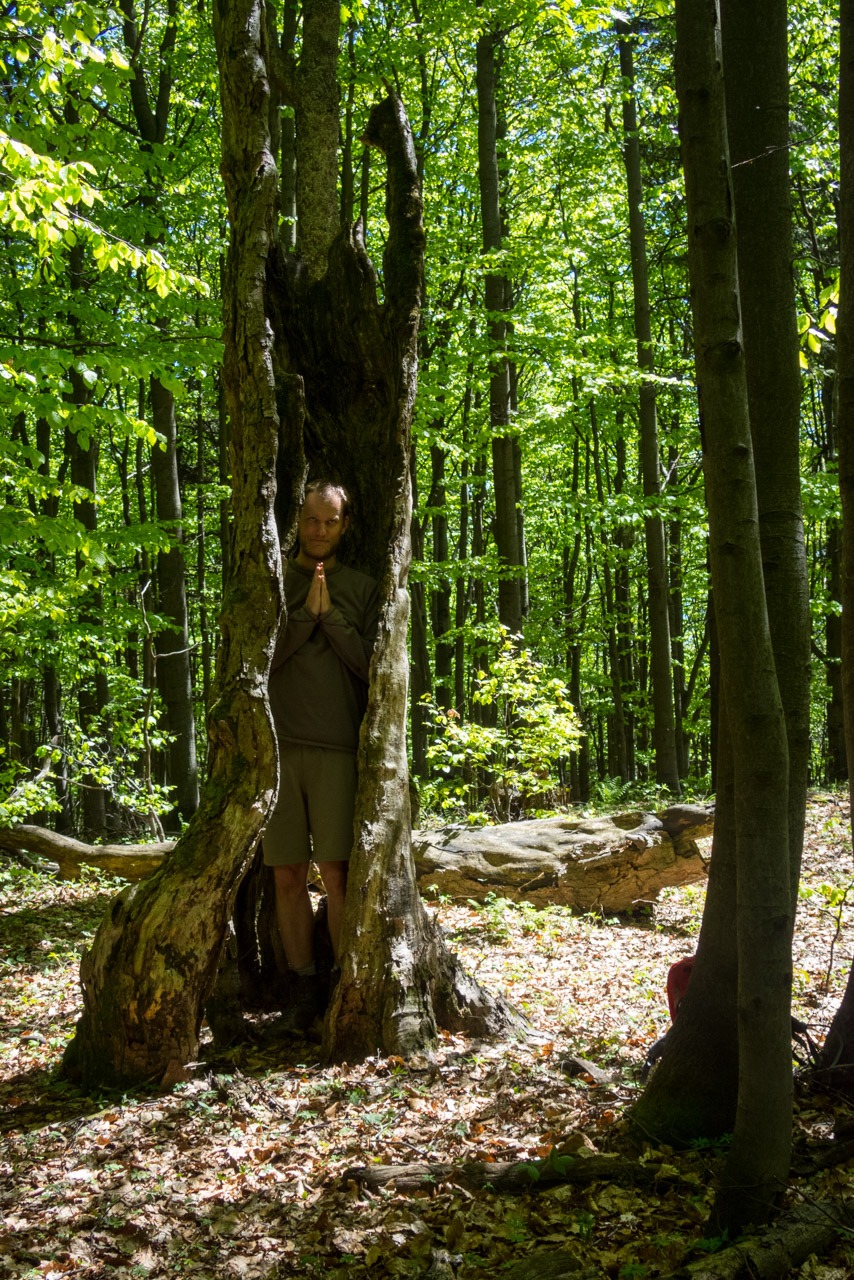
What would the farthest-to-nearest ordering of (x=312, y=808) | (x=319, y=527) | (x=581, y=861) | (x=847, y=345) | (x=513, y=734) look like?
(x=513, y=734) → (x=581, y=861) → (x=319, y=527) → (x=312, y=808) → (x=847, y=345)

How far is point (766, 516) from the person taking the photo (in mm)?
3082

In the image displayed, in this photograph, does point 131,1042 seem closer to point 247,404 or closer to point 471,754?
point 247,404

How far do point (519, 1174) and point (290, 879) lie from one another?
75.7 inches

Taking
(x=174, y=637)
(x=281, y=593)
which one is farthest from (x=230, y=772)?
(x=174, y=637)

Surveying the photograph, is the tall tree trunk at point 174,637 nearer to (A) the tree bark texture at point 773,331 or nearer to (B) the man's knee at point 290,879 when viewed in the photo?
(B) the man's knee at point 290,879

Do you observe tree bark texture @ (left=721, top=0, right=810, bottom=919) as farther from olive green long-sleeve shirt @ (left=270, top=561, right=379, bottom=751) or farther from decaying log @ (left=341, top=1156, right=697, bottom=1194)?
olive green long-sleeve shirt @ (left=270, top=561, right=379, bottom=751)

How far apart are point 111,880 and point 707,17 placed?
850 centimetres

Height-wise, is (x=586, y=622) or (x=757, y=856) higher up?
(x=586, y=622)

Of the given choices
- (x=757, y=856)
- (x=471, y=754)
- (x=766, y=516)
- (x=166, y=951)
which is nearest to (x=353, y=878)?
(x=166, y=951)

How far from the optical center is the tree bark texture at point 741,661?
7.61 feet

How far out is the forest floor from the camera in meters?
2.49

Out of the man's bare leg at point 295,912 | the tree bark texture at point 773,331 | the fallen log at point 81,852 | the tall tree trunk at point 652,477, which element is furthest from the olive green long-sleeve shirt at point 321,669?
the tall tree trunk at point 652,477

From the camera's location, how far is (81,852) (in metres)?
8.53

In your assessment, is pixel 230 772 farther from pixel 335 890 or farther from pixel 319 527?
pixel 319 527
